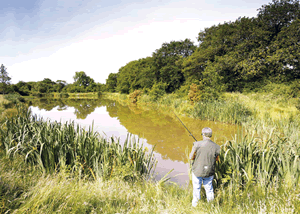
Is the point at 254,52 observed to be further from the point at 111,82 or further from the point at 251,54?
the point at 111,82

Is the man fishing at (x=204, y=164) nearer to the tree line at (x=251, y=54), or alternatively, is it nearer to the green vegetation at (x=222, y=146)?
the green vegetation at (x=222, y=146)

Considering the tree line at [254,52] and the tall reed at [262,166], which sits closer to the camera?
the tall reed at [262,166]

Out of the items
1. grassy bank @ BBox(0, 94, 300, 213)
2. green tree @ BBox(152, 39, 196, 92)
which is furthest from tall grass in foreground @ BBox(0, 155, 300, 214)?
green tree @ BBox(152, 39, 196, 92)

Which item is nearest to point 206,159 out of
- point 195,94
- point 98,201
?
point 98,201

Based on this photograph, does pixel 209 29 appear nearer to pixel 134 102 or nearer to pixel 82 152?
pixel 134 102

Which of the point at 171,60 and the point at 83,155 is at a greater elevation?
the point at 171,60

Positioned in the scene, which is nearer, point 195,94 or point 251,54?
point 195,94

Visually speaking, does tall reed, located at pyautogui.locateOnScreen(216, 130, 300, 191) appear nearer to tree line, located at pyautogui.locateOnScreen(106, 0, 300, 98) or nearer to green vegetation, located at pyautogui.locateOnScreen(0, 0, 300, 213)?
green vegetation, located at pyautogui.locateOnScreen(0, 0, 300, 213)

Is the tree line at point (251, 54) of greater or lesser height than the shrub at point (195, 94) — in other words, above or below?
above

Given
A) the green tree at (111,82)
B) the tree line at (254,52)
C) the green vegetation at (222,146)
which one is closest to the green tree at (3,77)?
the green vegetation at (222,146)

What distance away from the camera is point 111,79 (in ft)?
218

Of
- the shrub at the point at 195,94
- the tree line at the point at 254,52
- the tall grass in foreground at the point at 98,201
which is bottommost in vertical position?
the tall grass in foreground at the point at 98,201

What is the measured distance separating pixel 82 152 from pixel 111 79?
65732mm

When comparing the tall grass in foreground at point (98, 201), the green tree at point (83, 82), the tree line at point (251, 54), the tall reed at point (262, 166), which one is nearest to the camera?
the tall grass in foreground at point (98, 201)
